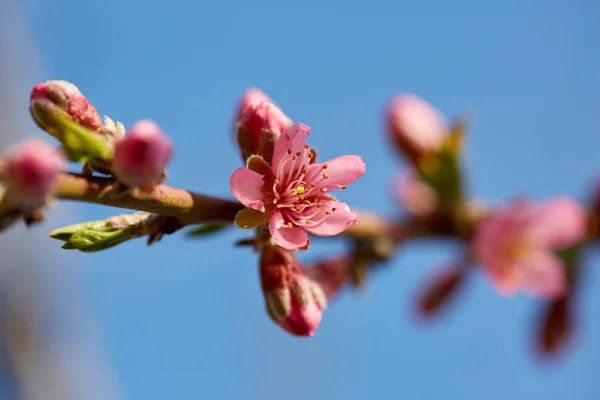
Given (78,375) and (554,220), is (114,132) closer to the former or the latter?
(554,220)

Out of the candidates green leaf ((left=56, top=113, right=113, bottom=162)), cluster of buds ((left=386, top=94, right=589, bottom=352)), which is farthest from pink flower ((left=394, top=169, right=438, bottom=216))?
green leaf ((left=56, top=113, right=113, bottom=162))

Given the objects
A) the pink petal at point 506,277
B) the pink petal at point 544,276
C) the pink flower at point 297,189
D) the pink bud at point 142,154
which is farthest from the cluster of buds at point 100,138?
the pink petal at point 544,276

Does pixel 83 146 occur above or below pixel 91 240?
above

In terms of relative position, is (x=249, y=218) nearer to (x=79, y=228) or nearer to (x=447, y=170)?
(x=79, y=228)

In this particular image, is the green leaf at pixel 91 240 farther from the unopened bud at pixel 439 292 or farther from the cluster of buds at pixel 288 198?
the unopened bud at pixel 439 292

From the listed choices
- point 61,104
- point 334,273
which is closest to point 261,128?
point 61,104

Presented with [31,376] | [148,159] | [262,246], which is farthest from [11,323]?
[148,159]

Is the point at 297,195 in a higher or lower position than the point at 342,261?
lower

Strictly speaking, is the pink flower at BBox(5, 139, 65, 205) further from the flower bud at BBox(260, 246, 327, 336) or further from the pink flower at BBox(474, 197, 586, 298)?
the pink flower at BBox(474, 197, 586, 298)
